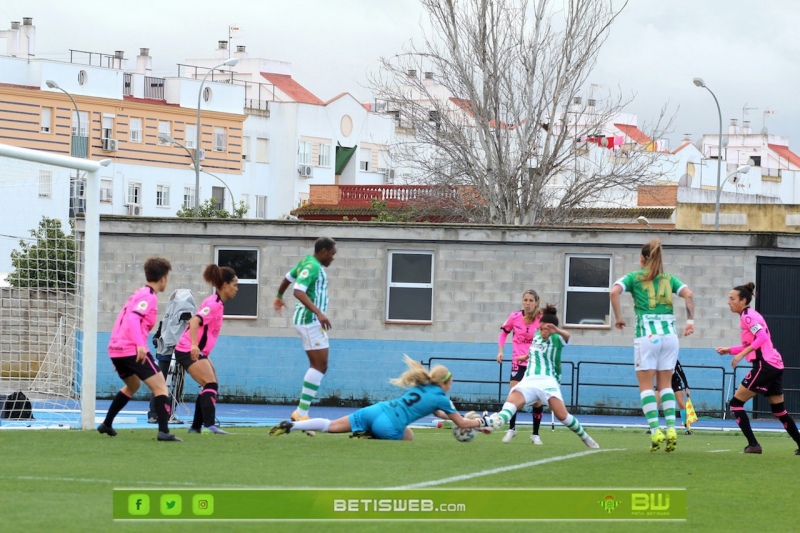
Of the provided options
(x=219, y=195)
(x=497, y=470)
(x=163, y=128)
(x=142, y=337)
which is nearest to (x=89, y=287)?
(x=142, y=337)

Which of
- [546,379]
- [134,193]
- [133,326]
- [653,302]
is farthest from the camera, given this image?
[134,193]

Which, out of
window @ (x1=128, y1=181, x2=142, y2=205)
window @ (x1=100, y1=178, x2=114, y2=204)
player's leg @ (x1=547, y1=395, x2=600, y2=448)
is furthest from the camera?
window @ (x1=128, y1=181, x2=142, y2=205)

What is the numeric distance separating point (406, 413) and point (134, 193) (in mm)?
67310

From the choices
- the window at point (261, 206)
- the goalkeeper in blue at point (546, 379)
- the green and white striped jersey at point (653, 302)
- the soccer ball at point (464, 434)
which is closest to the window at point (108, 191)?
the window at point (261, 206)

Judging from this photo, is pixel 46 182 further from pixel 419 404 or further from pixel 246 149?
pixel 246 149

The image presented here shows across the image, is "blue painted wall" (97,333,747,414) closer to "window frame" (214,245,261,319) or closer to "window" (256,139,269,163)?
"window frame" (214,245,261,319)

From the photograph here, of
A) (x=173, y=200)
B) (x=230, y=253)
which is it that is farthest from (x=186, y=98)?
(x=230, y=253)

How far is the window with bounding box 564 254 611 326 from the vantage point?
27.4 m

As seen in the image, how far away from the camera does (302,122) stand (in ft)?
293

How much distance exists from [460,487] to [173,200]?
237 feet

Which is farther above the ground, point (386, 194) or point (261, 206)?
point (261, 206)

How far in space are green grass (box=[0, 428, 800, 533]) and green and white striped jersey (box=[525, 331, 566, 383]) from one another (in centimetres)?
76

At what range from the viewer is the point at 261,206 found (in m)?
88.0

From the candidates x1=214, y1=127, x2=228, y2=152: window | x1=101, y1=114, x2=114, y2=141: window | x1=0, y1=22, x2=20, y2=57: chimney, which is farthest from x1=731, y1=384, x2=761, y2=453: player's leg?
x1=0, y1=22, x2=20, y2=57: chimney
